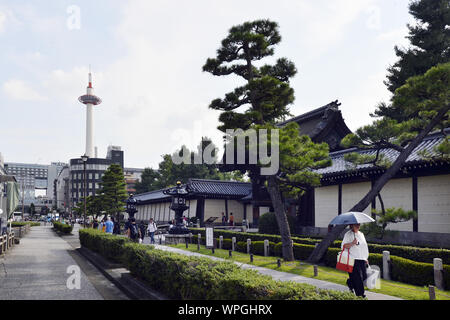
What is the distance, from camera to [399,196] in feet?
57.2

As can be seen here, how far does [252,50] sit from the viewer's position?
16.4 metres

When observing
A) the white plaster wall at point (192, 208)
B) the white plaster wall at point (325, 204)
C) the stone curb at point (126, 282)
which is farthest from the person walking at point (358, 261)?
the white plaster wall at point (192, 208)

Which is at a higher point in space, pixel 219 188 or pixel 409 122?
pixel 409 122

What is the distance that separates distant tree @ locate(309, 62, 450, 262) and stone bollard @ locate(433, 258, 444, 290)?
3.68 meters

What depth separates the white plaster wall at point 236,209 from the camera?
39875 millimetres

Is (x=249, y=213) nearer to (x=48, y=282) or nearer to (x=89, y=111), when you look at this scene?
(x=48, y=282)

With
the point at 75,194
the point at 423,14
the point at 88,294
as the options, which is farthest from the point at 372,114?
the point at 75,194

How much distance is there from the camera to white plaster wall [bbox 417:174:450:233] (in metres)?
15.3

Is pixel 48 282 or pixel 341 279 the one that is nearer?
pixel 48 282

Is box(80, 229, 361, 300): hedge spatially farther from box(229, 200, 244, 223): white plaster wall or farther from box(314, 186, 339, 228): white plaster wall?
box(229, 200, 244, 223): white plaster wall

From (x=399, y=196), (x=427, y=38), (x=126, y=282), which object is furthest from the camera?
(x=427, y=38)

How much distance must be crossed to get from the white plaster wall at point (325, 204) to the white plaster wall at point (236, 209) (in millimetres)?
17865

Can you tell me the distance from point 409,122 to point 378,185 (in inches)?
101

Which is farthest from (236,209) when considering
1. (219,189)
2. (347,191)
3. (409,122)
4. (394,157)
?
(409,122)
